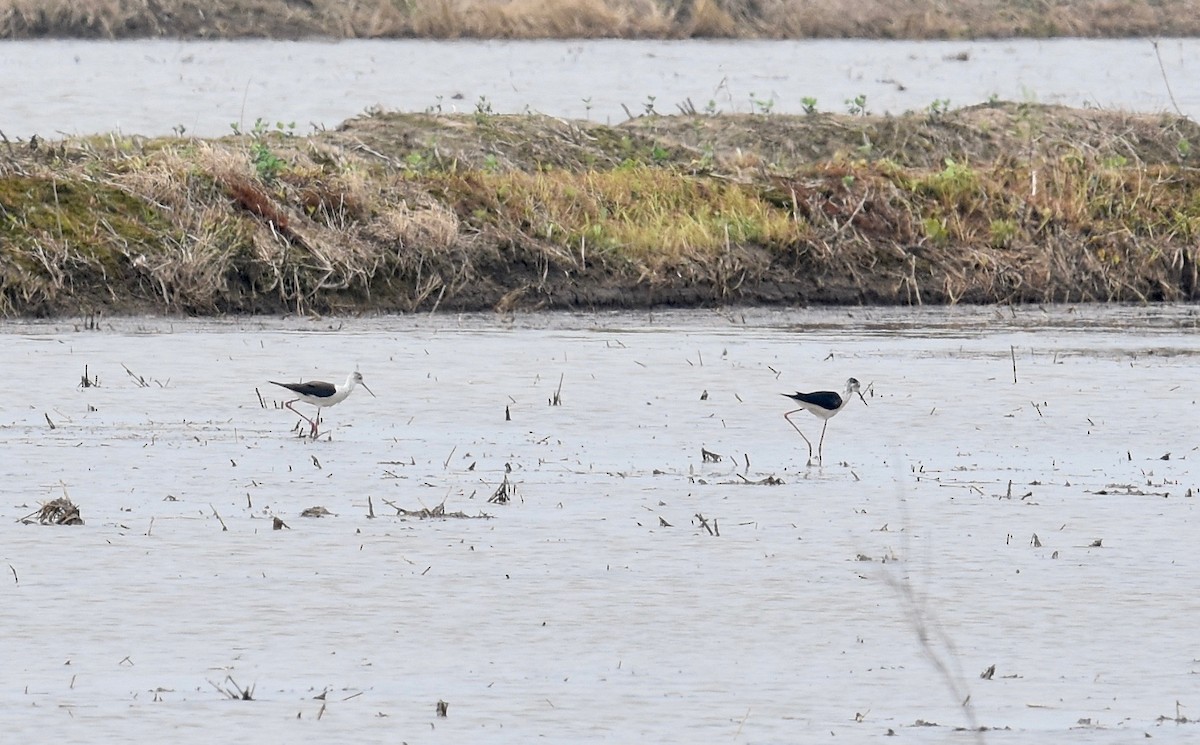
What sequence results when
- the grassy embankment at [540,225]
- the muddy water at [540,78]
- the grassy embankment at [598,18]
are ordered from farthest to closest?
the grassy embankment at [598,18] < the muddy water at [540,78] < the grassy embankment at [540,225]

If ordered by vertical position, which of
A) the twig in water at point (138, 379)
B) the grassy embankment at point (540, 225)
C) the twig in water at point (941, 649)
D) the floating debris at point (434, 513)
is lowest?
the grassy embankment at point (540, 225)

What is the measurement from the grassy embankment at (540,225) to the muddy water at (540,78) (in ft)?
18.8

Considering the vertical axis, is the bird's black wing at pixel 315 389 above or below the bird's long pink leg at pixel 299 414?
above

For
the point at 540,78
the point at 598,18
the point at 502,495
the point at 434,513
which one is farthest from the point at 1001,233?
the point at 598,18

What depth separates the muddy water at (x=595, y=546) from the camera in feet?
26.2

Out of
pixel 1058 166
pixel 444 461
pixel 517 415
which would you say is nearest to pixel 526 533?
pixel 444 461

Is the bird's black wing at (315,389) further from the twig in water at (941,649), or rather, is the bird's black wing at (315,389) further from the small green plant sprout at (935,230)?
the small green plant sprout at (935,230)

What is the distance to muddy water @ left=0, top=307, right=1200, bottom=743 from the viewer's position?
799 centimetres

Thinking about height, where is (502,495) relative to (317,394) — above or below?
above

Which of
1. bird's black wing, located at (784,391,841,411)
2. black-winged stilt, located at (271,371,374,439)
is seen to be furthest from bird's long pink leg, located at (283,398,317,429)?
bird's black wing, located at (784,391,841,411)

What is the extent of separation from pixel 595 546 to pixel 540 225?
34.1 feet

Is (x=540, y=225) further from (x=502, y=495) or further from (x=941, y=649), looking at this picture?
(x=941, y=649)

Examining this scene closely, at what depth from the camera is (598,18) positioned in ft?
200

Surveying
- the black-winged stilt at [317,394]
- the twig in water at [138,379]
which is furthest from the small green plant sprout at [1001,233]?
the black-winged stilt at [317,394]
